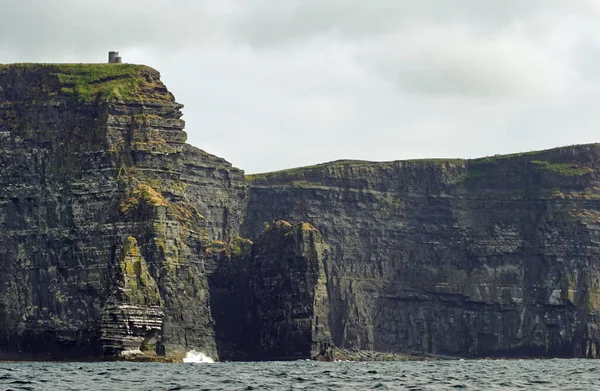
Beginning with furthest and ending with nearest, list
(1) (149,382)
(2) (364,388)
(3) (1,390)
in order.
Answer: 1. (1) (149,382)
2. (2) (364,388)
3. (3) (1,390)

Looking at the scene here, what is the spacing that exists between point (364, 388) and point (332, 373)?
32531 mm

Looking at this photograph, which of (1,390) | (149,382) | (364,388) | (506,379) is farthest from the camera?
(506,379)

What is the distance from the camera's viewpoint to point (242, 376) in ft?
493

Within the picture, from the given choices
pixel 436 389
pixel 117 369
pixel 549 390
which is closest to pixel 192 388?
pixel 436 389

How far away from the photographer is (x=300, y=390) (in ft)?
404

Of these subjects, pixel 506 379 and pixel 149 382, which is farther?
pixel 506 379

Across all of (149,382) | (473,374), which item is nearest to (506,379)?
(473,374)

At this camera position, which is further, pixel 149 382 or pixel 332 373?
pixel 332 373

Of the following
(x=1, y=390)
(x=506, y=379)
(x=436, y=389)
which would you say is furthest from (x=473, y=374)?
(x=1, y=390)

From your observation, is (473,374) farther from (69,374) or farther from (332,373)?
(69,374)

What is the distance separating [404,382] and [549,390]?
53.4 feet

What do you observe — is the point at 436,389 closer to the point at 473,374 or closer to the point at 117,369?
the point at 473,374

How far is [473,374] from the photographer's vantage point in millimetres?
158625

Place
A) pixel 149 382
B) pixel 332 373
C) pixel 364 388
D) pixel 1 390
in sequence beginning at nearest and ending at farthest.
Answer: pixel 1 390
pixel 364 388
pixel 149 382
pixel 332 373
